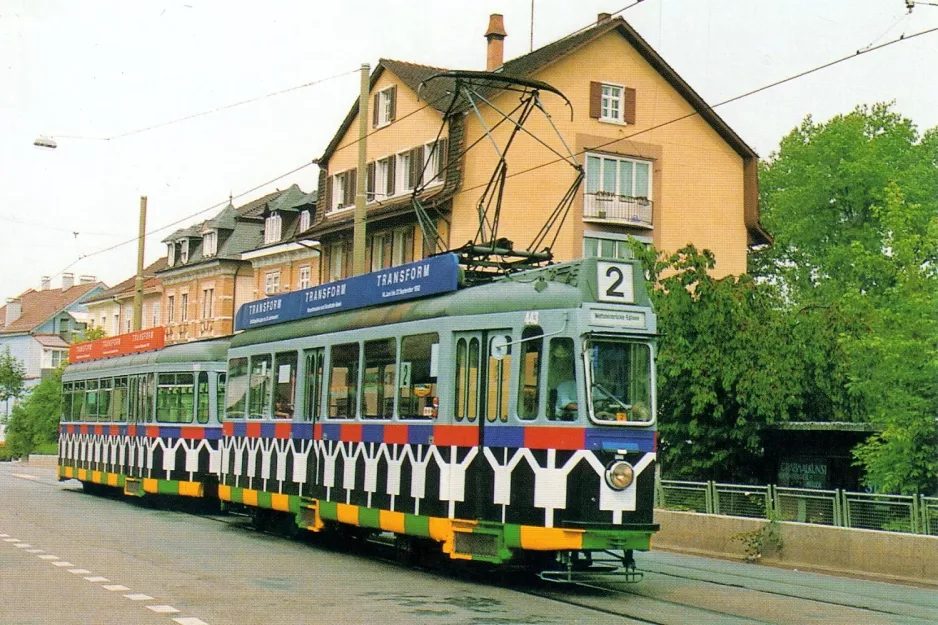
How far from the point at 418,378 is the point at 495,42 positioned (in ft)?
108

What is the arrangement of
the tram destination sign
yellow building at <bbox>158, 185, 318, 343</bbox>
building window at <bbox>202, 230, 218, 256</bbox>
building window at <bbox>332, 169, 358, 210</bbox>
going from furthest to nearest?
building window at <bbox>202, 230, 218, 256</bbox>
yellow building at <bbox>158, 185, 318, 343</bbox>
building window at <bbox>332, 169, 358, 210</bbox>
the tram destination sign

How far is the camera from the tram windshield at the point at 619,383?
13781 mm

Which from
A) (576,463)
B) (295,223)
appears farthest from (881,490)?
(295,223)

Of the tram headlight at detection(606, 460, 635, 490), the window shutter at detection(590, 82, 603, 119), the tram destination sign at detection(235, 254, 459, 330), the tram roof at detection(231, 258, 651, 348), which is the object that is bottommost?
the tram headlight at detection(606, 460, 635, 490)

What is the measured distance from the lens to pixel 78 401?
1324 inches

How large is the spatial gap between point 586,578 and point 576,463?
237 cm

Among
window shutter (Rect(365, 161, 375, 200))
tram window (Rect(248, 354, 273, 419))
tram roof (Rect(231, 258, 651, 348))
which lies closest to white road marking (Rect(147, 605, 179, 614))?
tram roof (Rect(231, 258, 651, 348))

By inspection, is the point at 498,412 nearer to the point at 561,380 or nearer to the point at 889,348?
the point at 561,380

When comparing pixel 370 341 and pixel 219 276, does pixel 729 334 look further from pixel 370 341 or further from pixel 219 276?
pixel 219 276

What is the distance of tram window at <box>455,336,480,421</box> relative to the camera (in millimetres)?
14703

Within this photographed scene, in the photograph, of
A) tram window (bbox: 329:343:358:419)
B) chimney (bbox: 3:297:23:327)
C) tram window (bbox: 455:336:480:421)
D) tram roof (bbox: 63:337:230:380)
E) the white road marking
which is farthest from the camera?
chimney (bbox: 3:297:23:327)

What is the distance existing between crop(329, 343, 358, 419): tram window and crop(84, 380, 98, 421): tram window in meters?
15.2

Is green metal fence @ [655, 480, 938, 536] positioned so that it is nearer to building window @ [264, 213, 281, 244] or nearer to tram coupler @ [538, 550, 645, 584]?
tram coupler @ [538, 550, 645, 584]

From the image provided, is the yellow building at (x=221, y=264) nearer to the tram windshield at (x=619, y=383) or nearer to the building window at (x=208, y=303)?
the building window at (x=208, y=303)
